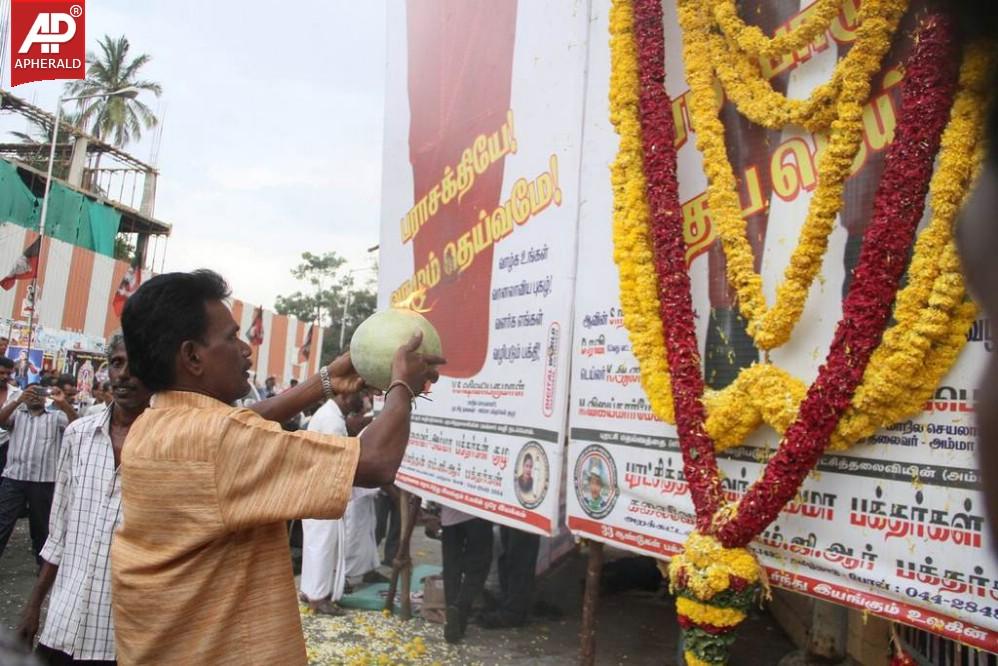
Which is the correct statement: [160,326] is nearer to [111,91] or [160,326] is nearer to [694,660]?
[694,660]

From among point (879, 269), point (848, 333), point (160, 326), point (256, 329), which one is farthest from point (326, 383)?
point (256, 329)

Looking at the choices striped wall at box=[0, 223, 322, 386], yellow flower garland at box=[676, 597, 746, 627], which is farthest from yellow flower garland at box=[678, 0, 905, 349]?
striped wall at box=[0, 223, 322, 386]

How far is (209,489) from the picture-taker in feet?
6.02

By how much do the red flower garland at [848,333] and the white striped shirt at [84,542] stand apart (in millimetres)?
2270

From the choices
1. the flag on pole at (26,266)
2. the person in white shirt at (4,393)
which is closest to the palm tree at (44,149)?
the flag on pole at (26,266)

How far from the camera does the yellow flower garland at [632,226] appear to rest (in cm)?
347

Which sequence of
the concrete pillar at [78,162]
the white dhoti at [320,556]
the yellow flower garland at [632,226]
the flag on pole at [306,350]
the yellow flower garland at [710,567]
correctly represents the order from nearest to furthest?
the yellow flower garland at [710,567] → the yellow flower garland at [632,226] → the white dhoti at [320,556] → the concrete pillar at [78,162] → the flag on pole at [306,350]

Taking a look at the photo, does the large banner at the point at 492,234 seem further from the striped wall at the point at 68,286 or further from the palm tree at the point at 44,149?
the palm tree at the point at 44,149

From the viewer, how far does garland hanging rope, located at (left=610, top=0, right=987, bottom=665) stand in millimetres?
2535

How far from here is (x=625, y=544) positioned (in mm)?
3752

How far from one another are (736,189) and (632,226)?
0.52 m

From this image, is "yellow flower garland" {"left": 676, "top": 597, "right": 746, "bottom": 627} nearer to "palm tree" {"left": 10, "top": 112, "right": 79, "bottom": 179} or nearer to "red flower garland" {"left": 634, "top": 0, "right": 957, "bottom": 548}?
"red flower garland" {"left": 634, "top": 0, "right": 957, "bottom": 548}

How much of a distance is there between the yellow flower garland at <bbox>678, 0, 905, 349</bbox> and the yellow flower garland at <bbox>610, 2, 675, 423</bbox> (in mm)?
331

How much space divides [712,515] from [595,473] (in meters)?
0.97
